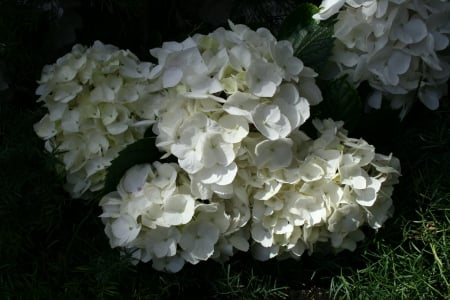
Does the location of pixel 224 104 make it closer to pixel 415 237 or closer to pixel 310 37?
pixel 310 37

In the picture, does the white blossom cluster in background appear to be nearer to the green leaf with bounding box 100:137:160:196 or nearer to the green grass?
the green grass

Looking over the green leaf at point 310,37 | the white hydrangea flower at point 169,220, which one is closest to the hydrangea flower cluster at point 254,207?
the white hydrangea flower at point 169,220

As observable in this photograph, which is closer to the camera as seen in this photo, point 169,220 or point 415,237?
point 169,220

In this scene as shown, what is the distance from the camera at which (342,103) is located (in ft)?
5.04

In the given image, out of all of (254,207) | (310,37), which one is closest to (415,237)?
(254,207)

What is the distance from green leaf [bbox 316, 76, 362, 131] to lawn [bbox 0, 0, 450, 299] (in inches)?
1.7

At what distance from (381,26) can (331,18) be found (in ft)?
0.39

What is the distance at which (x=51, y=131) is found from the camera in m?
1.55

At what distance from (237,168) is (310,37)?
0.37 metres

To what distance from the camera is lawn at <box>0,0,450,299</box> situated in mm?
1420

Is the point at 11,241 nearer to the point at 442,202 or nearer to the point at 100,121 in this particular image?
the point at 100,121

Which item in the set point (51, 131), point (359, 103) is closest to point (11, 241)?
point (51, 131)

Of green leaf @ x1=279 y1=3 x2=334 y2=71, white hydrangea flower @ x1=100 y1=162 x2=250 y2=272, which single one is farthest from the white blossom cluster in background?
white hydrangea flower @ x1=100 y1=162 x2=250 y2=272

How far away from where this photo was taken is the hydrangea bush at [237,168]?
1374mm
